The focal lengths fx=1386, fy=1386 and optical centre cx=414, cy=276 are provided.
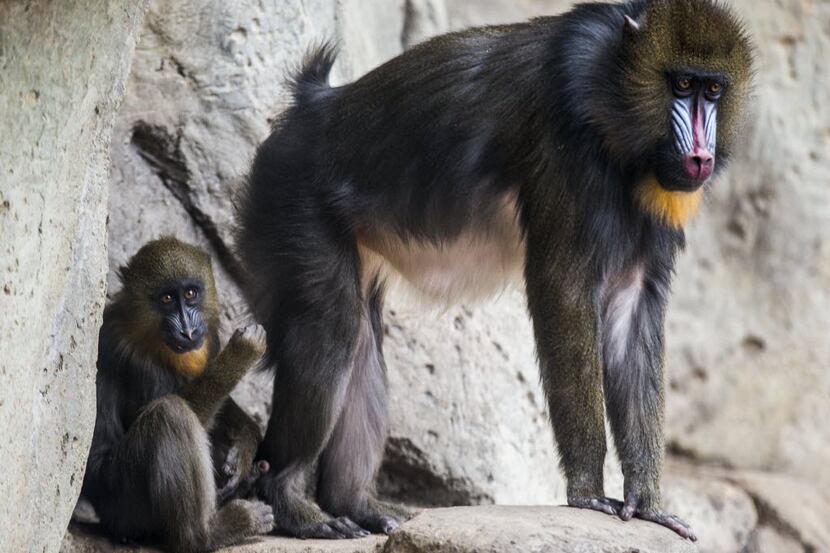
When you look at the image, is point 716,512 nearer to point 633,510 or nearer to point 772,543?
point 772,543

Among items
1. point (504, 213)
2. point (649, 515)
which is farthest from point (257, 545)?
point (504, 213)

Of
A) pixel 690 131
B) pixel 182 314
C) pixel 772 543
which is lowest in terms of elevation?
pixel 772 543

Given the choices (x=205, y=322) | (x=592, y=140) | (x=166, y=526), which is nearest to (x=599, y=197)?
(x=592, y=140)

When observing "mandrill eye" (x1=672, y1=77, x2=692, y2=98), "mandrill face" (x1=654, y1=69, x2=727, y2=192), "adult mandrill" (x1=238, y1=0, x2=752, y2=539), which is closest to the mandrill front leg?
"adult mandrill" (x1=238, y1=0, x2=752, y2=539)

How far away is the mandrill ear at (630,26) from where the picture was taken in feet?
16.6

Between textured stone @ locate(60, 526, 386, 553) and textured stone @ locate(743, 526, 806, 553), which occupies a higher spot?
textured stone @ locate(60, 526, 386, 553)

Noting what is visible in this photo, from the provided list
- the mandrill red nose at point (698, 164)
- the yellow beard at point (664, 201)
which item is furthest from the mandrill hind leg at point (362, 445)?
the mandrill red nose at point (698, 164)

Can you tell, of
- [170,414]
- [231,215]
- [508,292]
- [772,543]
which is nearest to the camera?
[170,414]

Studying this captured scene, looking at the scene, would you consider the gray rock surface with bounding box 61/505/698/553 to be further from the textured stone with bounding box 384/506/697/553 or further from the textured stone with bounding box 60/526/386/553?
the textured stone with bounding box 60/526/386/553

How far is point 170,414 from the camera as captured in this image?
5191 millimetres

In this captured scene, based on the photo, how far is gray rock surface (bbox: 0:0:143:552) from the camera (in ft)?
13.0

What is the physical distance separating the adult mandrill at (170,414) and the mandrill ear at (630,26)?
1.80 metres

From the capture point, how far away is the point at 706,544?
837 centimetres

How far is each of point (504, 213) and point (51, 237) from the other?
1.96m
